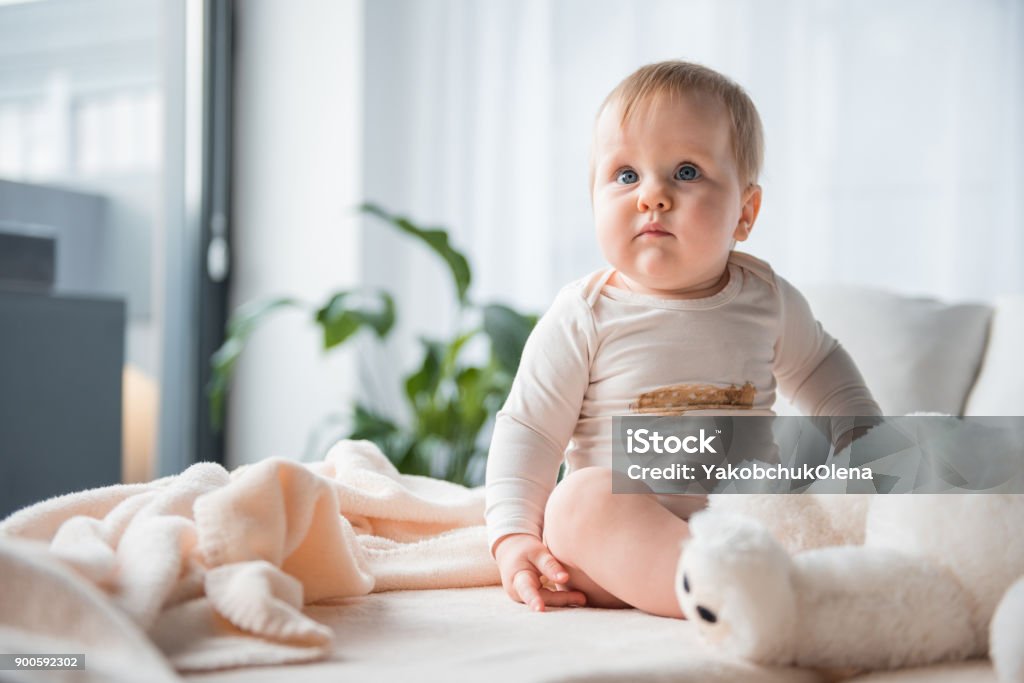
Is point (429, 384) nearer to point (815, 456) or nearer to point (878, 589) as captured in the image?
point (815, 456)

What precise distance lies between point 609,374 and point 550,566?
22 cm

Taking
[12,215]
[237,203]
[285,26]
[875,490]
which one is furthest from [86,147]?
[875,490]

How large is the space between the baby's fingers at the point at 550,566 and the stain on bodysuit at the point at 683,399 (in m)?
0.18

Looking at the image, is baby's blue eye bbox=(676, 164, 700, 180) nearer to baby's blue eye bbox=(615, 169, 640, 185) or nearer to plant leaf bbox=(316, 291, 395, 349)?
baby's blue eye bbox=(615, 169, 640, 185)

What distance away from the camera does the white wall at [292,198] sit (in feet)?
9.14

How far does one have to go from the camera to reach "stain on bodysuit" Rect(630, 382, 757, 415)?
0.93 meters

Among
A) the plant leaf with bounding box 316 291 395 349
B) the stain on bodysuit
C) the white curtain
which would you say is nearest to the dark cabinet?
the plant leaf with bounding box 316 291 395 349

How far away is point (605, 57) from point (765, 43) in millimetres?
438

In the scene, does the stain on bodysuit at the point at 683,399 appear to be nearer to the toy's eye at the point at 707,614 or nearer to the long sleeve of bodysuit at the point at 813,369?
the long sleeve of bodysuit at the point at 813,369

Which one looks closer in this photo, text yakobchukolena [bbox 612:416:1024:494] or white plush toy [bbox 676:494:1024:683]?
white plush toy [bbox 676:494:1024:683]

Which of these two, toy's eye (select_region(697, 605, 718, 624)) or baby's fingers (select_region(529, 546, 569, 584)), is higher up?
toy's eye (select_region(697, 605, 718, 624))

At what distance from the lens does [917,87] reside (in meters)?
2.54

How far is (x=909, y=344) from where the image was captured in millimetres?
1335

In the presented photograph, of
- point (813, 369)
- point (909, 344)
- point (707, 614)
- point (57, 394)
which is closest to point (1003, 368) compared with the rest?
point (909, 344)
